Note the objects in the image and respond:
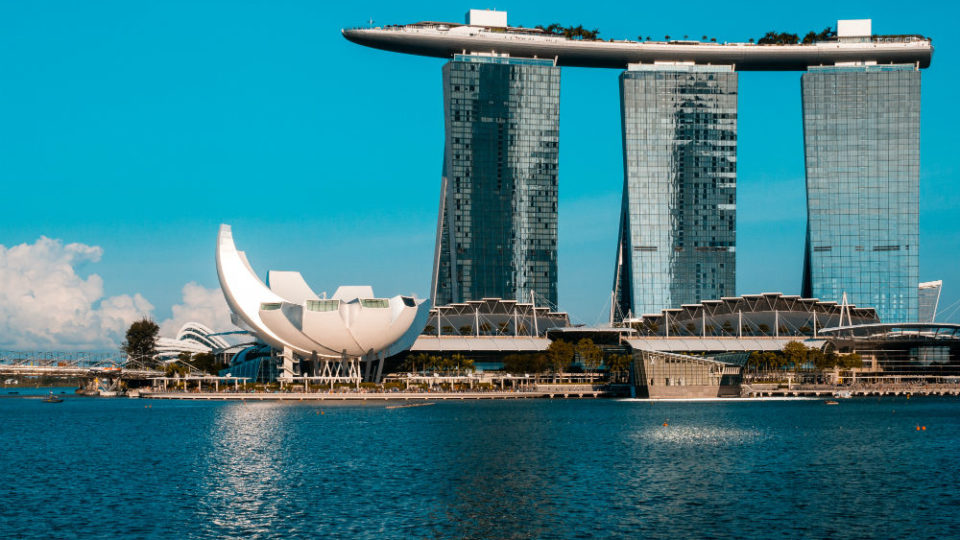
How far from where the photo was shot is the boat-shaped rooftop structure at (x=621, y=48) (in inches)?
7534

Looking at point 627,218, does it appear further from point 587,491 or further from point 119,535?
point 119,535

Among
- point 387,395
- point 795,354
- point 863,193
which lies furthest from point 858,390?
point 387,395

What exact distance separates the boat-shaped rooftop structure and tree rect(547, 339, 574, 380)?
2277 inches

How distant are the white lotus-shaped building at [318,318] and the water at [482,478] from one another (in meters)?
46.9

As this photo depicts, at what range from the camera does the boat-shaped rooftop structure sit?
19138 cm

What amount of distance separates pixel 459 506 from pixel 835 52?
170 meters

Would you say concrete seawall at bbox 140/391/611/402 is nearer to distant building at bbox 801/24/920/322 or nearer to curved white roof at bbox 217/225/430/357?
curved white roof at bbox 217/225/430/357

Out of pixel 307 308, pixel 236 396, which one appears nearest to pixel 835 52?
pixel 307 308

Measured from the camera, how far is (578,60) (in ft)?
651

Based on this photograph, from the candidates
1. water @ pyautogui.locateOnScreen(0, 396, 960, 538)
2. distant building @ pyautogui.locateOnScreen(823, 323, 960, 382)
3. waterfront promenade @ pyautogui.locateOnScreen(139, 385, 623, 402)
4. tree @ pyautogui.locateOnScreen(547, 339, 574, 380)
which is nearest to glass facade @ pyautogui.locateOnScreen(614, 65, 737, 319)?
tree @ pyautogui.locateOnScreen(547, 339, 574, 380)

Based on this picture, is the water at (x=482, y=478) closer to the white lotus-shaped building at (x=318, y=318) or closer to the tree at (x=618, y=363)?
the white lotus-shaped building at (x=318, y=318)

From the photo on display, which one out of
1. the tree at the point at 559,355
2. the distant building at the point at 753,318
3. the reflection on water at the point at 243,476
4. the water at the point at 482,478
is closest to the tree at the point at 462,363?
the tree at the point at 559,355

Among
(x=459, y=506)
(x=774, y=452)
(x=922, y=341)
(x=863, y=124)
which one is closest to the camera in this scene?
(x=459, y=506)

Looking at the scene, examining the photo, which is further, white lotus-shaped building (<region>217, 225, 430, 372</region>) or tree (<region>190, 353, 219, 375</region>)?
tree (<region>190, 353, 219, 375</region>)
